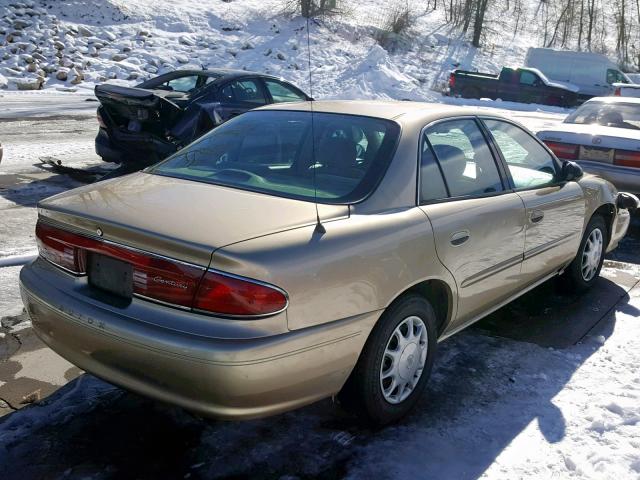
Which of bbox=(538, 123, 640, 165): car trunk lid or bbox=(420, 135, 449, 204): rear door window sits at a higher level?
bbox=(420, 135, 449, 204): rear door window

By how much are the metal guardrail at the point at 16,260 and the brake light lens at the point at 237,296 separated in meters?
3.17

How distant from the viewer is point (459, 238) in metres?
3.52

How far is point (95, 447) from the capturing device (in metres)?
3.04

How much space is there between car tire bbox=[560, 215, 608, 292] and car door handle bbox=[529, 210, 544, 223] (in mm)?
1004

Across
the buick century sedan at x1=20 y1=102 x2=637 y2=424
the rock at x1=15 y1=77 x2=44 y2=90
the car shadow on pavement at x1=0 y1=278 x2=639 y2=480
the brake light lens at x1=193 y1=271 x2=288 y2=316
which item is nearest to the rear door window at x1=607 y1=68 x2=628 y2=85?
the rock at x1=15 y1=77 x2=44 y2=90

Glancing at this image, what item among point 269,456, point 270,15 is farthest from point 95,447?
point 270,15

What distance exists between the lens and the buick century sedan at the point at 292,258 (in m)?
2.61

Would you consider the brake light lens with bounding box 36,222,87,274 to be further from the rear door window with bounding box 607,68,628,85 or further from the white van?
the rear door window with bounding box 607,68,628,85

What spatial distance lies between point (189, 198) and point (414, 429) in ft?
5.12

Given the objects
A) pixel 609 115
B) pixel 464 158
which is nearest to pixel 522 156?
pixel 464 158

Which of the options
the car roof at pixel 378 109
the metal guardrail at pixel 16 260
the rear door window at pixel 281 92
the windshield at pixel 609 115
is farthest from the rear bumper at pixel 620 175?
the metal guardrail at pixel 16 260

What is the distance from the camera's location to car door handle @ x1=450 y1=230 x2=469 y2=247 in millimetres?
3475

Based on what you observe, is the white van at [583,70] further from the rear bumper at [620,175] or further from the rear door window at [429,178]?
the rear door window at [429,178]

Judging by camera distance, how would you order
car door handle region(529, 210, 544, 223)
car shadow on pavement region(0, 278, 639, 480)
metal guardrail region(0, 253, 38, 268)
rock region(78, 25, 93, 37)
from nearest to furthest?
car shadow on pavement region(0, 278, 639, 480)
car door handle region(529, 210, 544, 223)
metal guardrail region(0, 253, 38, 268)
rock region(78, 25, 93, 37)
